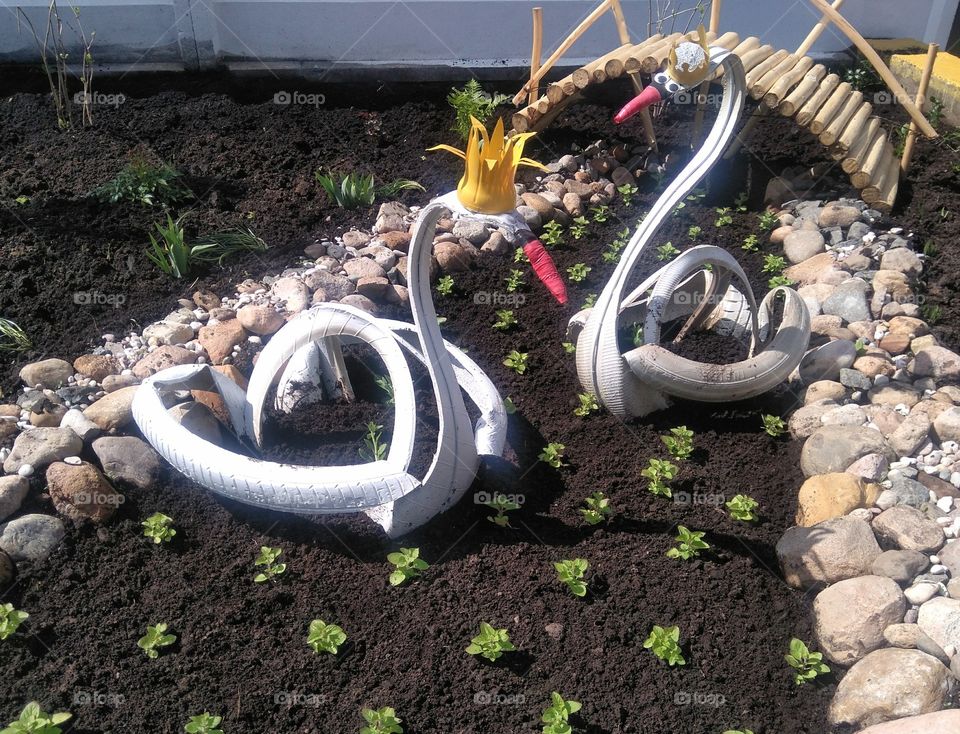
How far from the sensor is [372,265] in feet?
15.8

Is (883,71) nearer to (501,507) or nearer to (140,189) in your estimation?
(501,507)

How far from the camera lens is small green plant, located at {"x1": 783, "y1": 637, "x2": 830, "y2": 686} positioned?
3.01 metres

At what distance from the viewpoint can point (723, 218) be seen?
5.59m

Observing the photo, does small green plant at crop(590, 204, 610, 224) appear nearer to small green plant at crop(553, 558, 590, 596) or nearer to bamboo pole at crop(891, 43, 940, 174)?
bamboo pole at crop(891, 43, 940, 174)

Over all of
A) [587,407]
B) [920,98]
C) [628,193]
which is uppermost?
[920,98]

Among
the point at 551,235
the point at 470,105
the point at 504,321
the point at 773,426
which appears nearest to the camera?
the point at 773,426

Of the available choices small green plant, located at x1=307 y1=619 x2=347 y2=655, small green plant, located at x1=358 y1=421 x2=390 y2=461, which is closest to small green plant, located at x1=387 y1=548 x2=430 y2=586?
small green plant, located at x1=307 y1=619 x2=347 y2=655

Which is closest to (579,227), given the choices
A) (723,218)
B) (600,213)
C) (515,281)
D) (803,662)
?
(600,213)

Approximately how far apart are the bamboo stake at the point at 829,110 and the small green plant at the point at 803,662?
3.52m

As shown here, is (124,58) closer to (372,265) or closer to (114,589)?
(372,265)

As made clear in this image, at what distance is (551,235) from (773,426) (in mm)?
2009

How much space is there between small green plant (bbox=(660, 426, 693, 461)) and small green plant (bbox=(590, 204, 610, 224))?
2075 millimetres

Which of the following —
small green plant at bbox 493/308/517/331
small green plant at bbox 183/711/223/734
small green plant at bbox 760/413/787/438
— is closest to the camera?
small green plant at bbox 183/711/223/734

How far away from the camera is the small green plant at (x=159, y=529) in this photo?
11.1 ft
